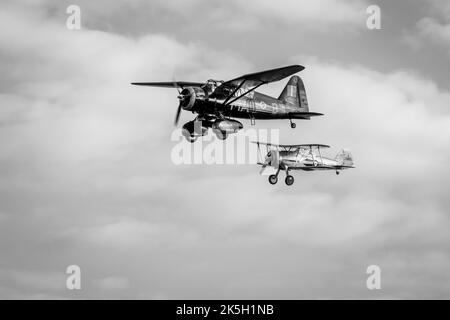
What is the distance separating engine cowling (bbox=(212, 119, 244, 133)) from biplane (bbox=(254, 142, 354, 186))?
6.46 meters

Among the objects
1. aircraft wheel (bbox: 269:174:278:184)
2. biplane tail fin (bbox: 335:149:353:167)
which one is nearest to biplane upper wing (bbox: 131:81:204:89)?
aircraft wheel (bbox: 269:174:278:184)

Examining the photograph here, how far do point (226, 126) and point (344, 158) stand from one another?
1640cm

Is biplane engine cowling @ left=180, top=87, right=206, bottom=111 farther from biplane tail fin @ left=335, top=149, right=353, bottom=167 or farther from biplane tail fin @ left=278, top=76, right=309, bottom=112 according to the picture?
biplane tail fin @ left=335, top=149, right=353, bottom=167

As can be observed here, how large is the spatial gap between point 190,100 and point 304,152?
13108mm

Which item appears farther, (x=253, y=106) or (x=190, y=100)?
(x=253, y=106)

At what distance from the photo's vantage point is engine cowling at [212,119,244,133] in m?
42.8

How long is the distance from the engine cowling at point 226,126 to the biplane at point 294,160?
6.46 meters

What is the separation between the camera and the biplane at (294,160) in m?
49.5

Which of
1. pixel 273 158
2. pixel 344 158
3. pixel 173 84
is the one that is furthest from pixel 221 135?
pixel 344 158

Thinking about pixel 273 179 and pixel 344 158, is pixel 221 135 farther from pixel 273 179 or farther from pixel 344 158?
pixel 344 158
